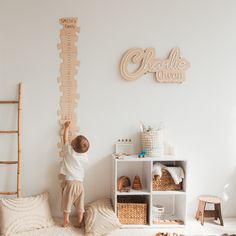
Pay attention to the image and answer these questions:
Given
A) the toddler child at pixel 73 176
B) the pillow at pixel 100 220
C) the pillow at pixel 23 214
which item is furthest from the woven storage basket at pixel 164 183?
the pillow at pixel 23 214

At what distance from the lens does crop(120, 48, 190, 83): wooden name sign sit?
129 inches

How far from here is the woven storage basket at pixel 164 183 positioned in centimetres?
315

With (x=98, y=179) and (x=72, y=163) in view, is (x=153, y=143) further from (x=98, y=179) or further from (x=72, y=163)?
(x=72, y=163)

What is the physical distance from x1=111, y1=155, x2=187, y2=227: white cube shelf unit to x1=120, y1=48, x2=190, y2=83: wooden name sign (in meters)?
0.80

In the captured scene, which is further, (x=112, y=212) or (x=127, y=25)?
(x=127, y=25)

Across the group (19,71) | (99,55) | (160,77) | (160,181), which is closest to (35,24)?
(19,71)

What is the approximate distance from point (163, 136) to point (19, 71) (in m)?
1.57

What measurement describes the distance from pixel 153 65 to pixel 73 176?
1338 mm

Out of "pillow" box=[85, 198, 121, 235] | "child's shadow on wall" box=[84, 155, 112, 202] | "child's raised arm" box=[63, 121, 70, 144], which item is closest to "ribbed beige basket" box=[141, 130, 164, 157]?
"child's shadow on wall" box=[84, 155, 112, 202]

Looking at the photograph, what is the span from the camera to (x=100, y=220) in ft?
9.75

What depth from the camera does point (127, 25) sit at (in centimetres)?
327

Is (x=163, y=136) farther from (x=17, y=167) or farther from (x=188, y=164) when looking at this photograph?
(x=17, y=167)

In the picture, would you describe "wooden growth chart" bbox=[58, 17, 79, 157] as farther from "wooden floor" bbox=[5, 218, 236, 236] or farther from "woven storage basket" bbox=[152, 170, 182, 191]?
"woven storage basket" bbox=[152, 170, 182, 191]

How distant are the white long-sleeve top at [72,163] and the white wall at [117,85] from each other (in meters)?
0.22
